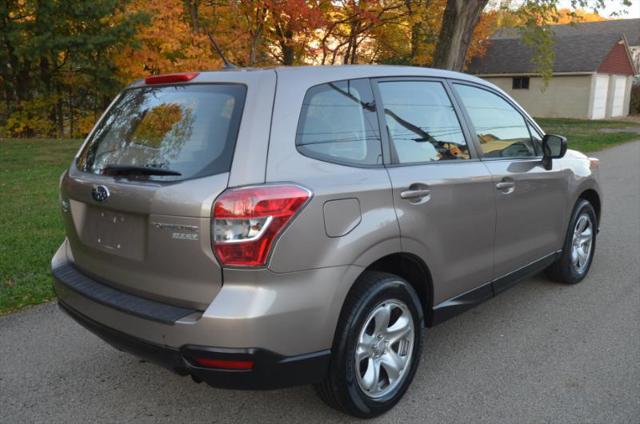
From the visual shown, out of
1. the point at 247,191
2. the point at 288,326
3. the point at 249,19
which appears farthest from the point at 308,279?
the point at 249,19

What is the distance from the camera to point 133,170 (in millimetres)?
2816

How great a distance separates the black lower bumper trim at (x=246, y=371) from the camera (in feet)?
8.14

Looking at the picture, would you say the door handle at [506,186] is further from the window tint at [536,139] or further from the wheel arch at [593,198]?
the wheel arch at [593,198]

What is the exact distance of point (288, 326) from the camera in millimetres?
2516

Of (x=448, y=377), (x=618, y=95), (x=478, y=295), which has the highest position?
(x=618, y=95)

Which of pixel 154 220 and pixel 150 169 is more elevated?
pixel 150 169

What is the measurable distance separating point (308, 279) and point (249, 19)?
1564cm

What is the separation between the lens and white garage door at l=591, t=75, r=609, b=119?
34.1 meters

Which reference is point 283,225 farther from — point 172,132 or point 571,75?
point 571,75

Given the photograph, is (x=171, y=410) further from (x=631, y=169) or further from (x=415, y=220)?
(x=631, y=169)

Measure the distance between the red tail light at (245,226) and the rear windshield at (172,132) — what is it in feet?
0.54

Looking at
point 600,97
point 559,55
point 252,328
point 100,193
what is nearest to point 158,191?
point 100,193

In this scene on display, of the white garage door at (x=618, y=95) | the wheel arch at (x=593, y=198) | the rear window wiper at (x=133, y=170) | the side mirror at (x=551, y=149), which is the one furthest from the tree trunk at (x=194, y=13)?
the white garage door at (x=618, y=95)

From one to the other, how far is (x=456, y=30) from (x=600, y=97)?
25365mm
